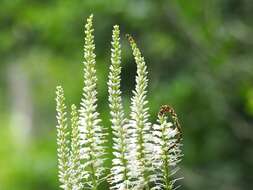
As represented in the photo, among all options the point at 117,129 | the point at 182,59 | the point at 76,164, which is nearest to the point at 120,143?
the point at 117,129

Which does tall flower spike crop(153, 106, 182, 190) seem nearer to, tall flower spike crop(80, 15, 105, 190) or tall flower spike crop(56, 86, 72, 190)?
tall flower spike crop(80, 15, 105, 190)

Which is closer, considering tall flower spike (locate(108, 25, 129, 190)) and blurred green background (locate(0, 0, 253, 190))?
tall flower spike (locate(108, 25, 129, 190))

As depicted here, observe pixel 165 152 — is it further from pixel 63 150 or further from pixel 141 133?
pixel 63 150

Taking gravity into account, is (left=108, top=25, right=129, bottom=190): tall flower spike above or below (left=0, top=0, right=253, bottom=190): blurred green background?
below

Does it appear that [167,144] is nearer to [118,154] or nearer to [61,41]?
[118,154]

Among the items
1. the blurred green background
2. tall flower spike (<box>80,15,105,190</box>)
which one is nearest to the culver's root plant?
tall flower spike (<box>80,15,105,190</box>)
